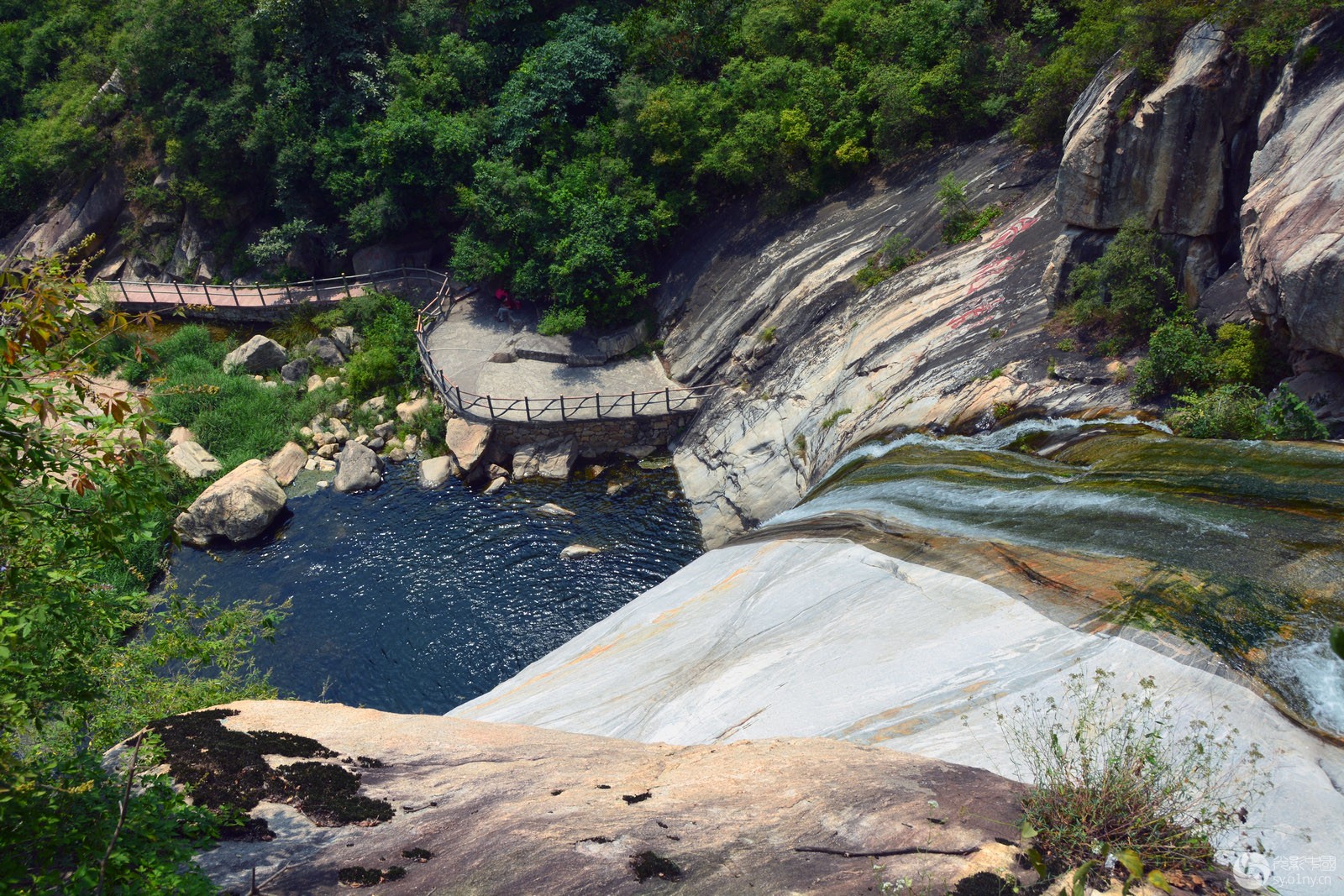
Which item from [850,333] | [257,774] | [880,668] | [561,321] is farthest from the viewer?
[561,321]

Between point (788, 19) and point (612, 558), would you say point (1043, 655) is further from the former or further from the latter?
point (788, 19)

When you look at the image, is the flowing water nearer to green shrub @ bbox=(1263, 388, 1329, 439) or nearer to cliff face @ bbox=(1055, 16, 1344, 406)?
green shrub @ bbox=(1263, 388, 1329, 439)

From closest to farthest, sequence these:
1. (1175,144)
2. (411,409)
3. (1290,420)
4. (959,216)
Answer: (1290,420), (1175,144), (959,216), (411,409)

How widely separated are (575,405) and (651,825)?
67.4ft

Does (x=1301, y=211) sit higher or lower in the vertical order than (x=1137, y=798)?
higher

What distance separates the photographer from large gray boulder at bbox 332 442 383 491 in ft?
87.9

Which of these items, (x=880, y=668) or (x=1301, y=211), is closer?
(x=880, y=668)

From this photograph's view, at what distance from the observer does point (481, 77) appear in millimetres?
33750

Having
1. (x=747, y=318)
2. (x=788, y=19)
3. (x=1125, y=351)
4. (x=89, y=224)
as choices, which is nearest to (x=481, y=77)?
(x=788, y=19)

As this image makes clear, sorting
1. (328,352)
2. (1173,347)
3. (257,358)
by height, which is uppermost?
(257,358)

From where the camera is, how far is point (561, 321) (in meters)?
28.9

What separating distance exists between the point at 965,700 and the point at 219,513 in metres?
22.1

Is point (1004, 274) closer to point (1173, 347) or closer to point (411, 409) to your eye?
point (1173, 347)

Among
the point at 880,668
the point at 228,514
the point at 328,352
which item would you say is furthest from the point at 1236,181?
the point at 328,352
